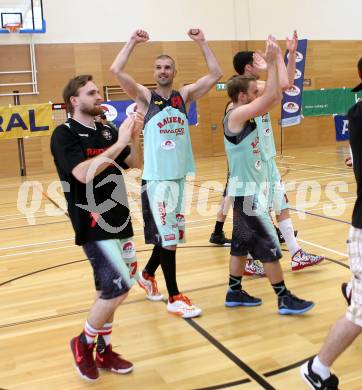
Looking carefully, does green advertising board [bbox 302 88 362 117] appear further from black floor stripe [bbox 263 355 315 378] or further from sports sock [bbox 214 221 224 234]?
black floor stripe [bbox 263 355 315 378]

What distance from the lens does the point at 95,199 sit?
3.04 metres

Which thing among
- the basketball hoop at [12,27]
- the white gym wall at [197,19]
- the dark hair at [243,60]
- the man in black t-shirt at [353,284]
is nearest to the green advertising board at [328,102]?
the white gym wall at [197,19]

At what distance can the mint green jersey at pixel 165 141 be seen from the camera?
4.07 meters

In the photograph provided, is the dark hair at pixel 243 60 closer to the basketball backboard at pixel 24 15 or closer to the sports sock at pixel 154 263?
the sports sock at pixel 154 263

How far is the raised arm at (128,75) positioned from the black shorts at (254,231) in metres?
1.07

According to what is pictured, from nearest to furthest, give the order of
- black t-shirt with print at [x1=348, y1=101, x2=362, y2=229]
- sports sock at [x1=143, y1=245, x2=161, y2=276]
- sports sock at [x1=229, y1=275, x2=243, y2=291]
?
black t-shirt with print at [x1=348, y1=101, x2=362, y2=229], sports sock at [x1=229, y1=275, x2=243, y2=291], sports sock at [x1=143, y1=245, x2=161, y2=276]

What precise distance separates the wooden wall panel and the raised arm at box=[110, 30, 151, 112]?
11.2 meters

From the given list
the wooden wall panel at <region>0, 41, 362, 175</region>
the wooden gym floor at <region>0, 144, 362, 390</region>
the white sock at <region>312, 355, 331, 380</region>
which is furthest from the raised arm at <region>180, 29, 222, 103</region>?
the wooden wall panel at <region>0, 41, 362, 175</region>

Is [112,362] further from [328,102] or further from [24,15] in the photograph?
[328,102]

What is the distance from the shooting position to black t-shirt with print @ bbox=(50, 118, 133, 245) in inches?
117

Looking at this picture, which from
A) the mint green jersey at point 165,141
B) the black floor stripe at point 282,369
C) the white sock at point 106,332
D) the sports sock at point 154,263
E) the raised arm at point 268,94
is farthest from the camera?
the sports sock at point 154,263

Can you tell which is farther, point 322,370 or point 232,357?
point 232,357

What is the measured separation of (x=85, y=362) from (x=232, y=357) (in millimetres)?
912

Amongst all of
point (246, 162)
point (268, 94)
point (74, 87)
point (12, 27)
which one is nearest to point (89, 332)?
point (74, 87)
